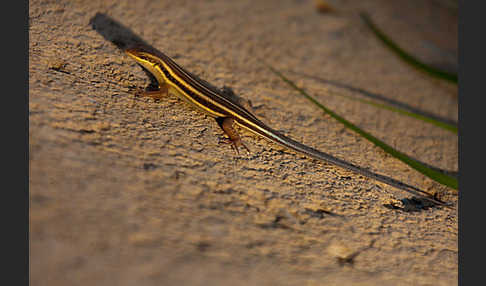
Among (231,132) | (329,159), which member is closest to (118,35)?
(231,132)

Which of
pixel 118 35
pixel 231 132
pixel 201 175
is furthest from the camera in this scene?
pixel 118 35

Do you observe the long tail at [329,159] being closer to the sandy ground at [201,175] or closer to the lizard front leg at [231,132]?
the sandy ground at [201,175]

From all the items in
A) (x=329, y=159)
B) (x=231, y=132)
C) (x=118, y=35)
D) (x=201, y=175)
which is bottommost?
(x=201, y=175)

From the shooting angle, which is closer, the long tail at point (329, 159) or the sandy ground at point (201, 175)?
the sandy ground at point (201, 175)

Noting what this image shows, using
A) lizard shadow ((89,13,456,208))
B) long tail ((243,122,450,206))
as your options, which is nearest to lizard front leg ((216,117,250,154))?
long tail ((243,122,450,206))

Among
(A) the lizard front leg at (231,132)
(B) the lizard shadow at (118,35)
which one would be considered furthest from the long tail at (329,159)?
(B) the lizard shadow at (118,35)

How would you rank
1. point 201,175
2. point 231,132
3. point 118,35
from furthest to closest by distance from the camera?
1. point 118,35
2. point 231,132
3. point 201,175

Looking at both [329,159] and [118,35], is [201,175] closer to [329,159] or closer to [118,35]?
[329,159]

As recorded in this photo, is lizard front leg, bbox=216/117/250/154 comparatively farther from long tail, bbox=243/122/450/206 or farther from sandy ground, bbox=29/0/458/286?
long tail, bbox=243/122/450/206

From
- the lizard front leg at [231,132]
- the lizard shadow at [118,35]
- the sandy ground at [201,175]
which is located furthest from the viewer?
the lizard shadow at [118,35]
